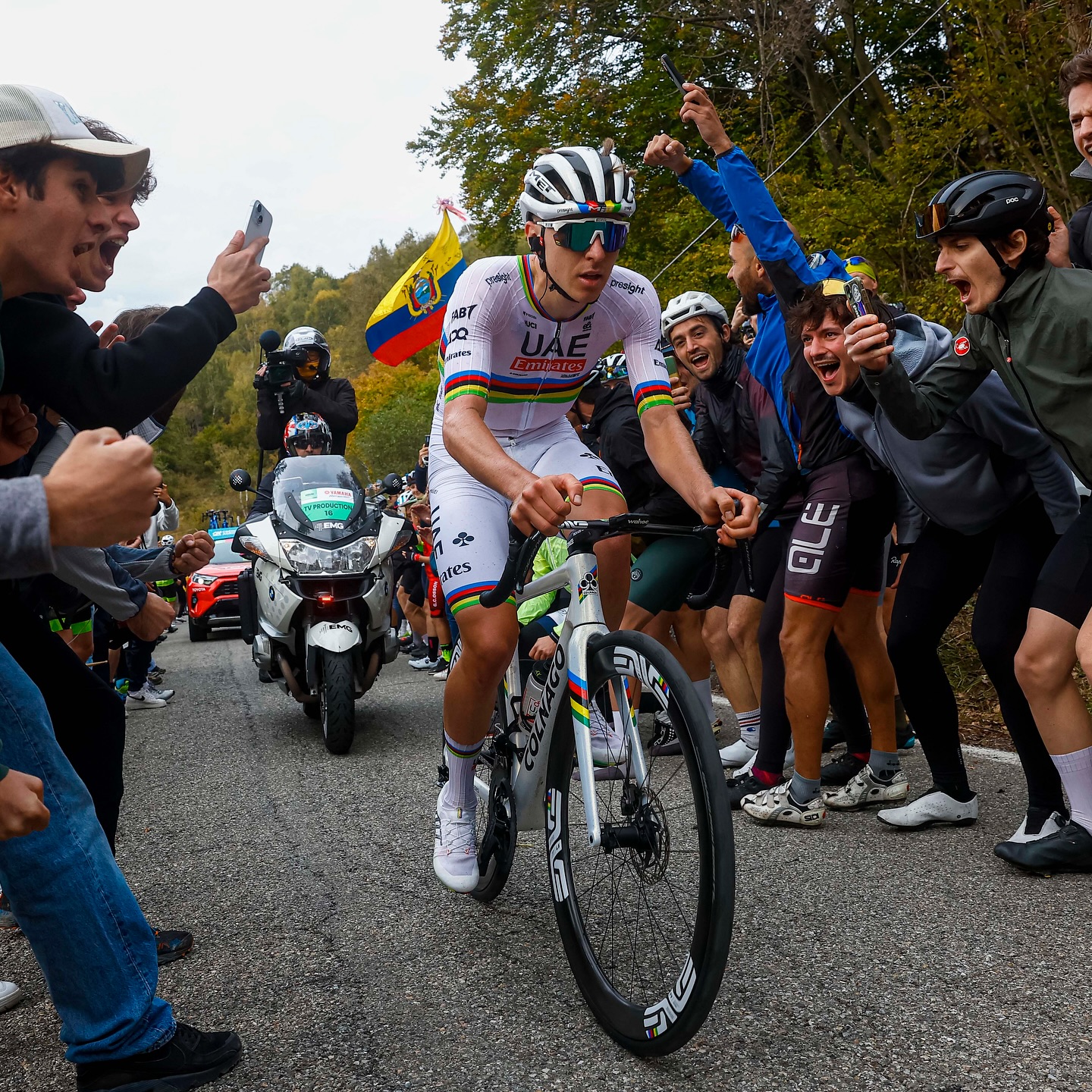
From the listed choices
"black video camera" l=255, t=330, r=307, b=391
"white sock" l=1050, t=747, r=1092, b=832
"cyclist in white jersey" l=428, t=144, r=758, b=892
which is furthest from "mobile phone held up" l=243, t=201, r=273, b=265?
"black video camera" l=255, t=330, r=307, b=391

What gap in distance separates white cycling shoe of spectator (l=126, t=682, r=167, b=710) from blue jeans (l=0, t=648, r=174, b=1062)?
7.65 metres

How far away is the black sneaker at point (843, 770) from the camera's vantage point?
5363 mm

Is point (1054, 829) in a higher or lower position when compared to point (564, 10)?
lower

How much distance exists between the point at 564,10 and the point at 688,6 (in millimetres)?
2375

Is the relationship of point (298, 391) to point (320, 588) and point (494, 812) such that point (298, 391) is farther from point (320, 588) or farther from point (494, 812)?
point (494, 812)

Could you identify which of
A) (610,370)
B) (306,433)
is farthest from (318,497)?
(610,370)

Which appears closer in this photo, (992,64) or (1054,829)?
(1054,829)

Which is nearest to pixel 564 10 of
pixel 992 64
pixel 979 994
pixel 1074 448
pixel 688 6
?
pixel 688 6

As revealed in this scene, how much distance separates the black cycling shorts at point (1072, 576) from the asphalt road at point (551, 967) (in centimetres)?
89

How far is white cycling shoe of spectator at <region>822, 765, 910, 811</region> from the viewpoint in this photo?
191 inches

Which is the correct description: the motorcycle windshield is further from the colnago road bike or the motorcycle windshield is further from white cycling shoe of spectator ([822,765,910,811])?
the colnago road bike

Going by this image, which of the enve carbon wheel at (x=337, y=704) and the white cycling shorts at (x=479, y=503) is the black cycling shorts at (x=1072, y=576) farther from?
the enve carbon wheel at (x=337, y=704)

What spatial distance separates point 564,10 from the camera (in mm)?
18188

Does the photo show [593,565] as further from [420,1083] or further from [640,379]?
[420,1083]
